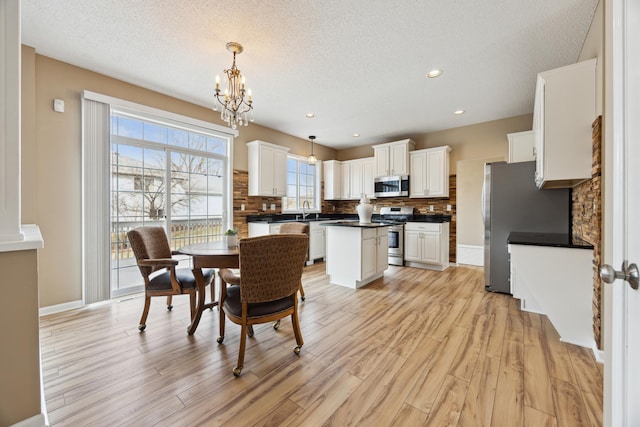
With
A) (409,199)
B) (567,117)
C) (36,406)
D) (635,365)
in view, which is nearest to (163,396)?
(36,406)

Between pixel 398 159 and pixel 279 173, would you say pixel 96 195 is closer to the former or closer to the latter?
pixel 279 173

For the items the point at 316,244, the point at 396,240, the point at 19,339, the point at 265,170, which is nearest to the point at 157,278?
the point at 19,339

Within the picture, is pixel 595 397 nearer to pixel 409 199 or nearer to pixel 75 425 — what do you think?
pixel 75 425

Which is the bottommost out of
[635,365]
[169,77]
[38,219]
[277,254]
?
[635,365]

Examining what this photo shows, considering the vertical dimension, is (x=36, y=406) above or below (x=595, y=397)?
above

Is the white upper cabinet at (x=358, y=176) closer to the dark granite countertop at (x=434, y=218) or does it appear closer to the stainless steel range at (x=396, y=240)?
the stainless steel range at (x=396, y=240)

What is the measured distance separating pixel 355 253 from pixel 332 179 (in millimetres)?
3072

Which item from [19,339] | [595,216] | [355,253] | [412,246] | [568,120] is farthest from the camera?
[412,246]

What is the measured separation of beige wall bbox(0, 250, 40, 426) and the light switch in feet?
7.94

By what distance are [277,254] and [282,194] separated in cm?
335

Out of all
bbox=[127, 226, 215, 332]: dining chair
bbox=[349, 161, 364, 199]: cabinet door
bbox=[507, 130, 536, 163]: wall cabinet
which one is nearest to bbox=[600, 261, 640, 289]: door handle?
bbox=[127, 226, 215, 332]: dining chair

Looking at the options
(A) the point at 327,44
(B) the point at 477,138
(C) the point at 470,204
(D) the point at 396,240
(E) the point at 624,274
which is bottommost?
(D) the point at 396,240

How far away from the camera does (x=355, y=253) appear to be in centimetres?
360

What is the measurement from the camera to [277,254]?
1798mm
